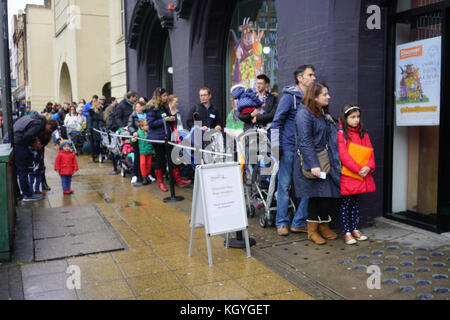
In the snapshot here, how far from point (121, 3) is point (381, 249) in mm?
13494

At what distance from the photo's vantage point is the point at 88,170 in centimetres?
1191

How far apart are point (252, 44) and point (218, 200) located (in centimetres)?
487

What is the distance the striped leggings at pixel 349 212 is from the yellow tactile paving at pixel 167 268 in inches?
48.9

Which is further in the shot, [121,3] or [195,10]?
[121,3]

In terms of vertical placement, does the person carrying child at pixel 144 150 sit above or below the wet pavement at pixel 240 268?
above

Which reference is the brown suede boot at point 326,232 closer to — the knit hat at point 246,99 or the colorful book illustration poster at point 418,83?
the colorful book illustration poster at point 418,83

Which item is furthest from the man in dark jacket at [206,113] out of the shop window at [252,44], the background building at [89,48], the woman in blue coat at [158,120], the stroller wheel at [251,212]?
the background building at [89,48]

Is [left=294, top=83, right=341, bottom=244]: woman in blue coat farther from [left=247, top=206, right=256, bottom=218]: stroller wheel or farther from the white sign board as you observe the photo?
[left=247, top=206, right=256, bottom=218]: stroller wheel

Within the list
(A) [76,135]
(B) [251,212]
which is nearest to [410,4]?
(B) [251,212]

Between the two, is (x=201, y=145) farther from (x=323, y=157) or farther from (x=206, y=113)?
(x=323, y=157)

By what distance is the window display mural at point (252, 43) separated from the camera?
8.23 meters
